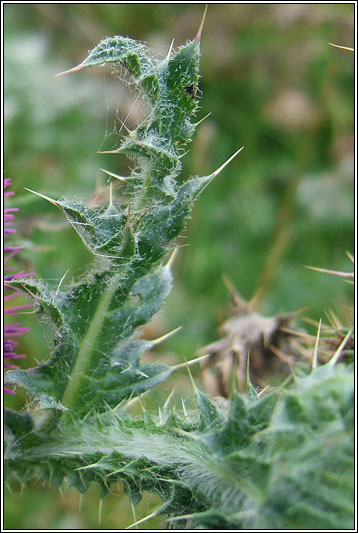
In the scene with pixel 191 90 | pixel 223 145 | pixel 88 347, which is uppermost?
pixel 191 90

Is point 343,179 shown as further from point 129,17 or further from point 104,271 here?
point 104,271

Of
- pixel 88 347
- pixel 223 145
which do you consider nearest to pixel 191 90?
pixel 88 347

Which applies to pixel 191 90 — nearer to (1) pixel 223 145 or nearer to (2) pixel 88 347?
(2) pixel 88 347

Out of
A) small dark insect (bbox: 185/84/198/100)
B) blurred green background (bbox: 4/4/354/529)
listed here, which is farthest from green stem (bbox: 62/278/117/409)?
blurred green background (bbox: 4/4/354/529)

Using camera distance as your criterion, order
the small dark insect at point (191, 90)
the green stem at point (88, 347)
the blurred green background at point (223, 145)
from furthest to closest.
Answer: the blurred green background at point (223, 145) → the green stem at point (88, 347) → the small dark insect at point (191, 90)

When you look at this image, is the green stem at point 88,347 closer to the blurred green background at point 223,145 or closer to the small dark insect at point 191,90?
the small dark insect at point 191,90

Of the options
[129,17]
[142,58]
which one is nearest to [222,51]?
[129,17]

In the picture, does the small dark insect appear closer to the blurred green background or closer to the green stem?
the green stem

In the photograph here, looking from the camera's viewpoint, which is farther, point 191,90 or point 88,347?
point 88,347

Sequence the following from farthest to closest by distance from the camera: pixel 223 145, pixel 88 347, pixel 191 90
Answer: pixel 223 145 < pixel 88 347 < pixel 191 90

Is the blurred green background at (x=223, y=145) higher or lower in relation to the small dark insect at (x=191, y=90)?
lower

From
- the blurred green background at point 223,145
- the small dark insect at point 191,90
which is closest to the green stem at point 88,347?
the small dark insect at point 191,90
